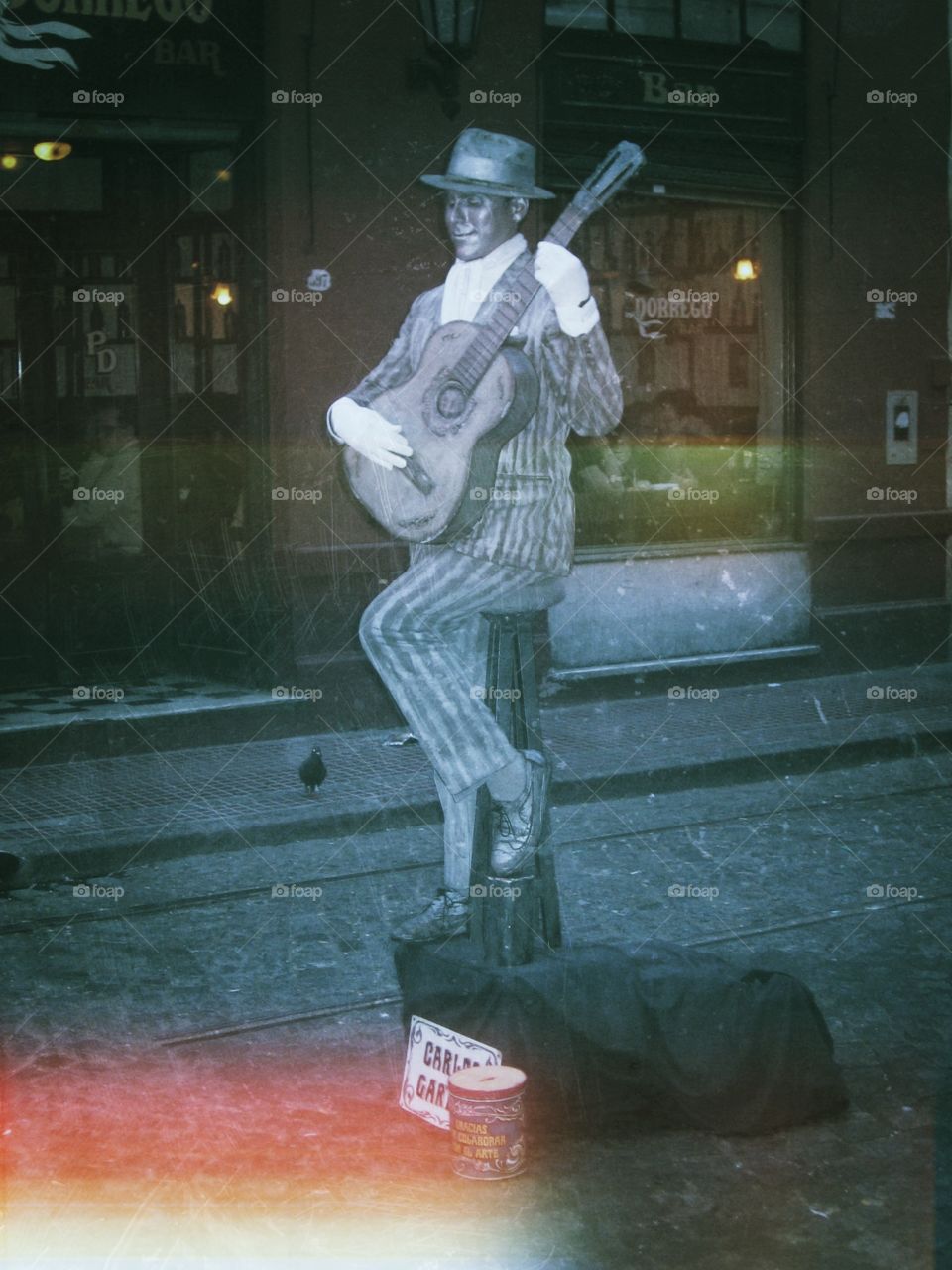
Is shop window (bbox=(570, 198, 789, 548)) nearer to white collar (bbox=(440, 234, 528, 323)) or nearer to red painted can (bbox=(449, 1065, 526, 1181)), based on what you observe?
white collar (bbox=(440, 234, 528, 323))

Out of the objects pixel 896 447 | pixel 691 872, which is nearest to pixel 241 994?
pixel 691 872

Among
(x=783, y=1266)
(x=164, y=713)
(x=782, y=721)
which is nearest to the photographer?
(x=783, y=1266)

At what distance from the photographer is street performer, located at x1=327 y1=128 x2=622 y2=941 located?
441 cm

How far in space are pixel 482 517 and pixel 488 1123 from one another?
152 cm

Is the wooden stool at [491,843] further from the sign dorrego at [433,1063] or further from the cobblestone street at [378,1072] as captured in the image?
the cobblestone street at [378,1072]

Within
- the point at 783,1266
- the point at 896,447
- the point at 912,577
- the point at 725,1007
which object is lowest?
the point at 783,1266

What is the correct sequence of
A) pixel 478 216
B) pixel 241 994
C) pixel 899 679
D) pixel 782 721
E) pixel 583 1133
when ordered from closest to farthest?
pixel 583 1133
pixel 478 216
pixel 241 994
pixel 782 721
pixel 899 679

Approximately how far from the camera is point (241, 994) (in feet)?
17.4

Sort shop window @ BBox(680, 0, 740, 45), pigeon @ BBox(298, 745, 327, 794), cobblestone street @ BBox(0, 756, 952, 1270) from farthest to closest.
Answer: shop window @ BBox(680, 0, 740, 45), pigeon @ BBox(298, 745, 327, 794), cobblestone street @ BBox(0, 756, 952, 1270)

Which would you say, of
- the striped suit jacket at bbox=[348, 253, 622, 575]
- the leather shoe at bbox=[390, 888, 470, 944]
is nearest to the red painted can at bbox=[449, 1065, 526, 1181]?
the leather shoe at bbox=[390, 888, 470, 944]

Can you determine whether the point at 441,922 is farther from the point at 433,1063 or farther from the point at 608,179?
the point at 608,179

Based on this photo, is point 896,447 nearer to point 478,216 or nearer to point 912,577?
point 912,577

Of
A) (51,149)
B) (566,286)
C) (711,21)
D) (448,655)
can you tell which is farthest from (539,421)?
(711,21)

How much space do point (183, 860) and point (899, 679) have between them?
5.33 meters
